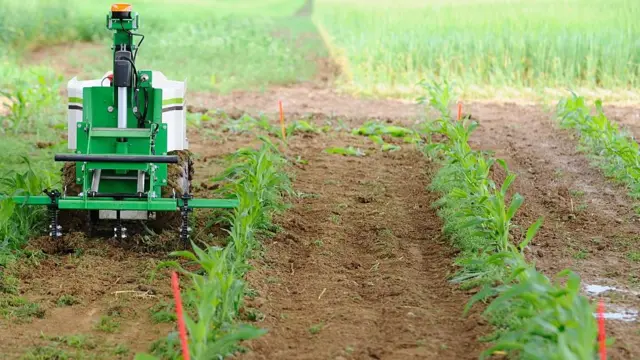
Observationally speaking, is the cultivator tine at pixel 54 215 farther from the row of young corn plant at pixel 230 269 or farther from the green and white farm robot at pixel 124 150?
the row of young corn plant at pixel 230 269

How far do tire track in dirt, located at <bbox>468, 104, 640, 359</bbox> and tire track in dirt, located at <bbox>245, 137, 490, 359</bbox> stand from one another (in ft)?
2.59

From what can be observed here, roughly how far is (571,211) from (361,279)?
2699mm

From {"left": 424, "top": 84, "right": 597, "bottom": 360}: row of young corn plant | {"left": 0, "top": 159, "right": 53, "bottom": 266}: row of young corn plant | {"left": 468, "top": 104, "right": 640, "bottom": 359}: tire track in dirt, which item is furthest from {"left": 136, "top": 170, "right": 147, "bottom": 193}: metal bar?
{"left": 468, "top": 104, "right": 640, "bottom": 359}: tire track in dirt

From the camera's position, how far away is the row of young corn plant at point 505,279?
5.02 meters

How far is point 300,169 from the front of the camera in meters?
11.0

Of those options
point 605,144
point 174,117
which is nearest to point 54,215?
point 174,117

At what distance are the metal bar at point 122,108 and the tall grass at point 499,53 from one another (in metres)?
9.01

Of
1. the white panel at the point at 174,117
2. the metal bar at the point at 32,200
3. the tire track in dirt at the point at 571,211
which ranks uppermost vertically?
the white panel at the point at 174,117

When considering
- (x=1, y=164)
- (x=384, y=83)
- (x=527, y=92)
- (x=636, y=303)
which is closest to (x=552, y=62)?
(x=527, y=92)

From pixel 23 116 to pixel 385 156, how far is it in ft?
14.6

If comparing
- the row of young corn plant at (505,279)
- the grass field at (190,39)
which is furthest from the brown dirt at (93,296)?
the grass field at (190,39)

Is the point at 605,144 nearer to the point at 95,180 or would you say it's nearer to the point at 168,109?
the point at 168,109

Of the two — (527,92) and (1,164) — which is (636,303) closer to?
(1,164)

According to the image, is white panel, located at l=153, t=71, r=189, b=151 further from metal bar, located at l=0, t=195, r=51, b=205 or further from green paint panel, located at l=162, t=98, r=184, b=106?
metal bar, located at l=0, t=195, r=51, b=205
